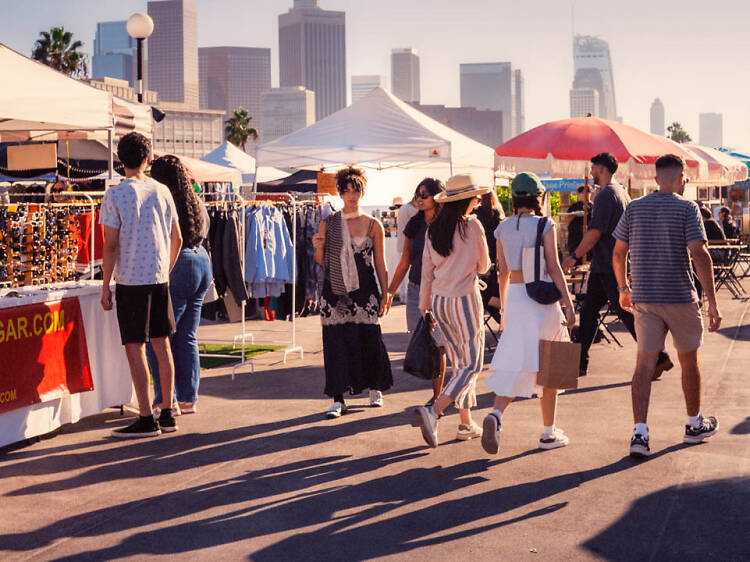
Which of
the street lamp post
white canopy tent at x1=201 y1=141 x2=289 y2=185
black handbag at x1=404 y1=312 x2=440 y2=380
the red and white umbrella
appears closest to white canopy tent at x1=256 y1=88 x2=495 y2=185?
the red and white umbrella

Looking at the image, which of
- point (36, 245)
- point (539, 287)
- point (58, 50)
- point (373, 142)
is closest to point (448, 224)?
point (539, 287)

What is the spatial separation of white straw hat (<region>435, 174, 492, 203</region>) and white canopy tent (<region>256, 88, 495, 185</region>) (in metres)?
9.26

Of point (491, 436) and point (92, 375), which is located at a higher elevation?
point (92, 375)

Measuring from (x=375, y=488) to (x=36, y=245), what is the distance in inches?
132

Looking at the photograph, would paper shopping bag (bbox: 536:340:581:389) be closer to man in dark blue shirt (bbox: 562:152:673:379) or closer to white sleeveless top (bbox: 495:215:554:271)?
white sleeveless top (bbox: 495:215:554:271)

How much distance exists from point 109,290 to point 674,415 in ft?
14.6

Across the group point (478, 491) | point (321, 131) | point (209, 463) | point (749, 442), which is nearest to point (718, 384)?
point (749, 442)

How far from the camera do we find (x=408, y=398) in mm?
8852

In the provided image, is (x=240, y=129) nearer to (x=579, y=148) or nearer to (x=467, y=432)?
(x=579, y=148)

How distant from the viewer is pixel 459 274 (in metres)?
6.97

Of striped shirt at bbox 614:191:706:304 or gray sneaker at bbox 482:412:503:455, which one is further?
striped shirt at bbox 614:191:706:304

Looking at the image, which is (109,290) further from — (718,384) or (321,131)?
(321,131)

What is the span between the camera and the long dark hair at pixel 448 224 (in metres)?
6.94

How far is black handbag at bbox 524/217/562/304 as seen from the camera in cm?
654
